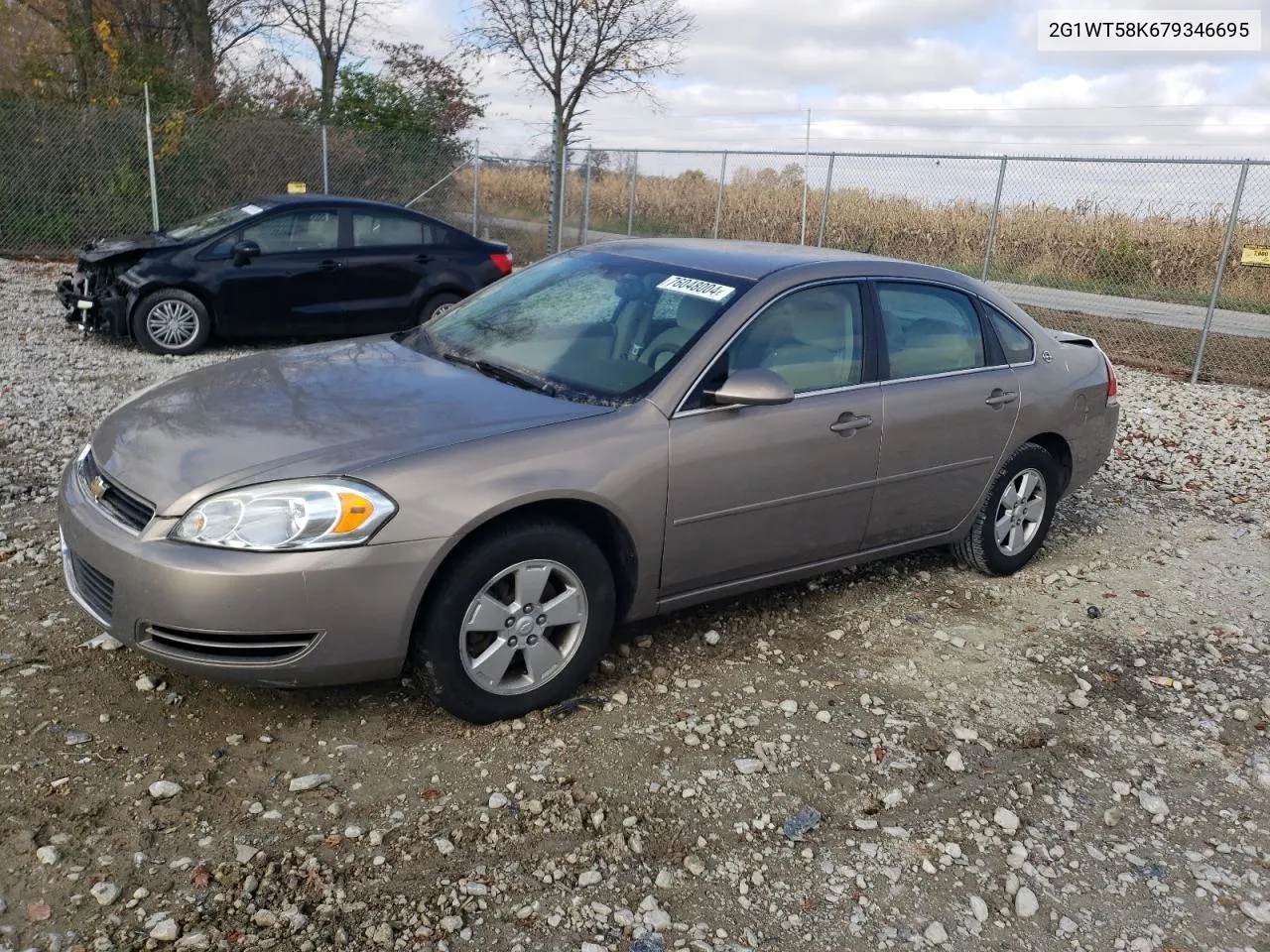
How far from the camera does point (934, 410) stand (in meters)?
4.59

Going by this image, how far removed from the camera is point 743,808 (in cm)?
325

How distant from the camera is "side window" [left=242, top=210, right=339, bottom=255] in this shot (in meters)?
9.41

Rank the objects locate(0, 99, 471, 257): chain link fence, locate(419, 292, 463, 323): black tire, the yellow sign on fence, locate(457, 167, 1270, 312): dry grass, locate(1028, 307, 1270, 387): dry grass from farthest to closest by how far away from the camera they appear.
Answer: locate(0, 99, 471, 257): chain link fence < locate(457, 167, 1270, 312): dry grass < locate(1028, 307, 1270, 387): dry grass < the yellow sign on fence < locate(419, 292, 463, 323): black tire

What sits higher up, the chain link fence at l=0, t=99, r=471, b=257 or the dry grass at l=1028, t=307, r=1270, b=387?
the chain link fence at l=0, t=99, r=471, b=257

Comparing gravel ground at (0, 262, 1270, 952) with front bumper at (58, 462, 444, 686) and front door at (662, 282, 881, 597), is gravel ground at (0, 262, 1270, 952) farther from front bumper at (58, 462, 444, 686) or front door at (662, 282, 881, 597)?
front door at (662, 282, 881, 597)

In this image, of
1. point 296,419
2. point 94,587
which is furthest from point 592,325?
point 94,587

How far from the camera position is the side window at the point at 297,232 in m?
9.41

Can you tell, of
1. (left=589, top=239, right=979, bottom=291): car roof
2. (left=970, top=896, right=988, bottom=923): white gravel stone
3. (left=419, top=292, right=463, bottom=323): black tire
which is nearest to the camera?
(left=970, top=896, right=988, bottom=923): white gravel stone

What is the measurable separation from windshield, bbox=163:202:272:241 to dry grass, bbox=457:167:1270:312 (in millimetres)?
8447

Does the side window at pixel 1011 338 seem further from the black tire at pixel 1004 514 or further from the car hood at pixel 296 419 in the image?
the car hood at pixel 296 419

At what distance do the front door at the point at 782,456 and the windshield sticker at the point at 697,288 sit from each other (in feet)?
0.61

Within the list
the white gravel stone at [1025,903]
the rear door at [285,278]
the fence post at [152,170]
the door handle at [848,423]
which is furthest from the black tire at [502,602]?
the fence post at [152,170]

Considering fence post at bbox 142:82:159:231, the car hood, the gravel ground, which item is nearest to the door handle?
the gravel ground

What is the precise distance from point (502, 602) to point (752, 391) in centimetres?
118
